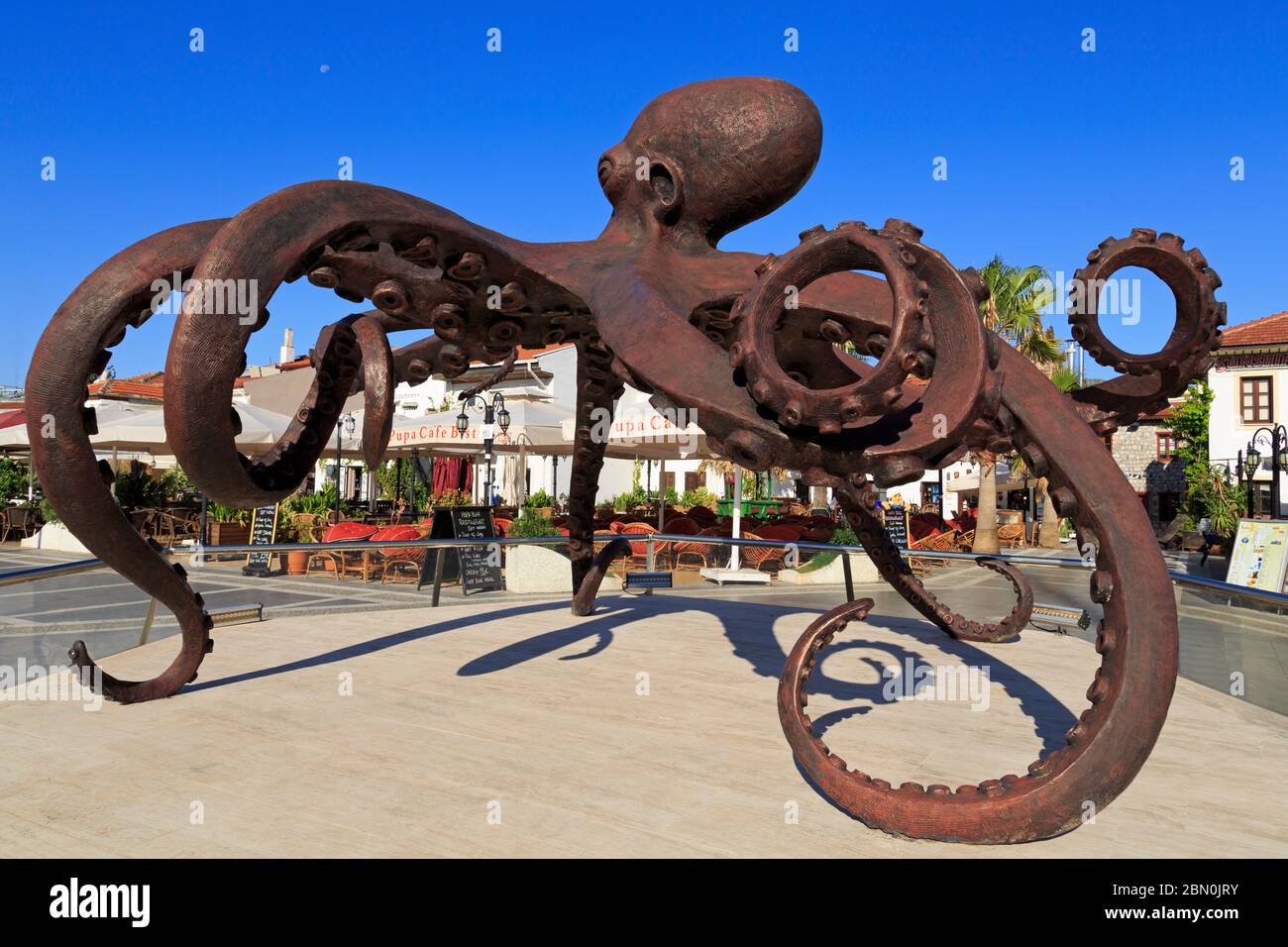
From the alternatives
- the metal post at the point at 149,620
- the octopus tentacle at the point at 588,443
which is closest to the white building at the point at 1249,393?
the octopus tentacle at the point at 588,443

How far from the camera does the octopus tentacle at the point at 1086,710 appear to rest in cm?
278

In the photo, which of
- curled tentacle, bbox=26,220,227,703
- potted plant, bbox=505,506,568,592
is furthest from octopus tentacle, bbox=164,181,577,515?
potted plant, bbox=505,506,568,592

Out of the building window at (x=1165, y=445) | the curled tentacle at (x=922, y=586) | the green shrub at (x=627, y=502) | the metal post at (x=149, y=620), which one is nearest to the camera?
the curled tentacle at (x=922, y=586)

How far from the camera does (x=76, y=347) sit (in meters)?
3.45

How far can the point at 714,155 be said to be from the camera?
167 inches

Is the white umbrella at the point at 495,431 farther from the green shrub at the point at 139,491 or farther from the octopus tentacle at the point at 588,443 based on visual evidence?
the octopus tentacle at the point at 588,443

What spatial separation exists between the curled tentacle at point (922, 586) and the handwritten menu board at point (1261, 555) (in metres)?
2.52

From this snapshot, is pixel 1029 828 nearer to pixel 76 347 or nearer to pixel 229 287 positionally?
pixel 229 287

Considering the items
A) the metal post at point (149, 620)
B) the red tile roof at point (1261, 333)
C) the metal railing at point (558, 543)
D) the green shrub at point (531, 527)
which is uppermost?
the red tile roof at point (1261, 333)

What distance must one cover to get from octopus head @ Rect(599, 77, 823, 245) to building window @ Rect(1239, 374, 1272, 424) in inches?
1148

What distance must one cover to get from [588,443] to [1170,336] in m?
3.49
